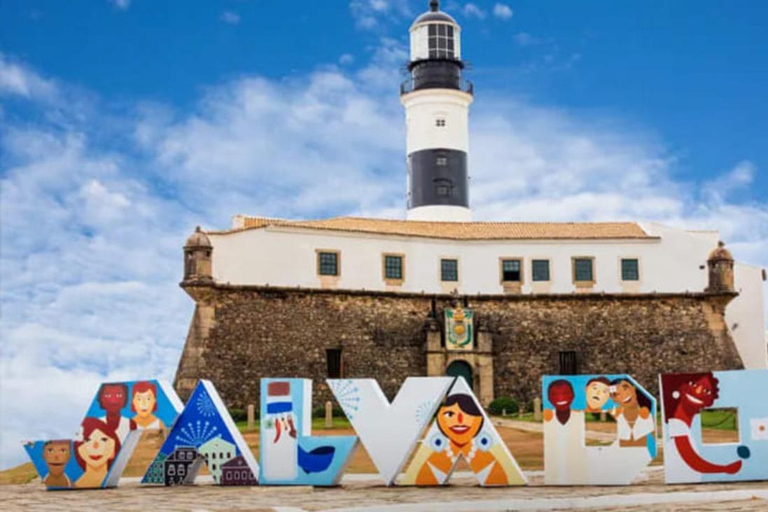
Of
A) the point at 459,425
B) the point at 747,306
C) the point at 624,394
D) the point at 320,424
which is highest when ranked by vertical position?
the point at 747,306

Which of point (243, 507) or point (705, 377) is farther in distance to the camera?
point (705, 377)

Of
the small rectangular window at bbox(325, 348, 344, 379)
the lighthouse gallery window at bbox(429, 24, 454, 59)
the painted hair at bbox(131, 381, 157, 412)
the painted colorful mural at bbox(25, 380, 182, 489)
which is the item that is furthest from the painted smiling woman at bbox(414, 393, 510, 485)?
the lighthouse gallery window at bbox(429, 24, 454, 59)

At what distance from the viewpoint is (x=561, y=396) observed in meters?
18.4

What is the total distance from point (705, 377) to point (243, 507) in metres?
7.98

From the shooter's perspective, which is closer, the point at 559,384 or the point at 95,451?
the point at 559,384

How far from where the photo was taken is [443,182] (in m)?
54.2

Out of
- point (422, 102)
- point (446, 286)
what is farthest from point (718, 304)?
point (422, 102)

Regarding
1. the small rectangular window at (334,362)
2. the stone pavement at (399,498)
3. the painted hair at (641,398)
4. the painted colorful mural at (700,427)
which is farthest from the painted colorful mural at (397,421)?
the small rectangular window at (334,362)

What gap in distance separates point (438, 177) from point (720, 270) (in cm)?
1582

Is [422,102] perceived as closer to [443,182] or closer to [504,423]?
[443,182]

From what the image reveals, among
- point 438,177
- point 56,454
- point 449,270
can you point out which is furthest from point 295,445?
point 438,177

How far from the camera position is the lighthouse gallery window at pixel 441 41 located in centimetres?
5553

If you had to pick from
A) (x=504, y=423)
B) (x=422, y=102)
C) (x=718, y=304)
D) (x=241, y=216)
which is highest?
(x=422, y=102)

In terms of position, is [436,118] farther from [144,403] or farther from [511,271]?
[144,403]
